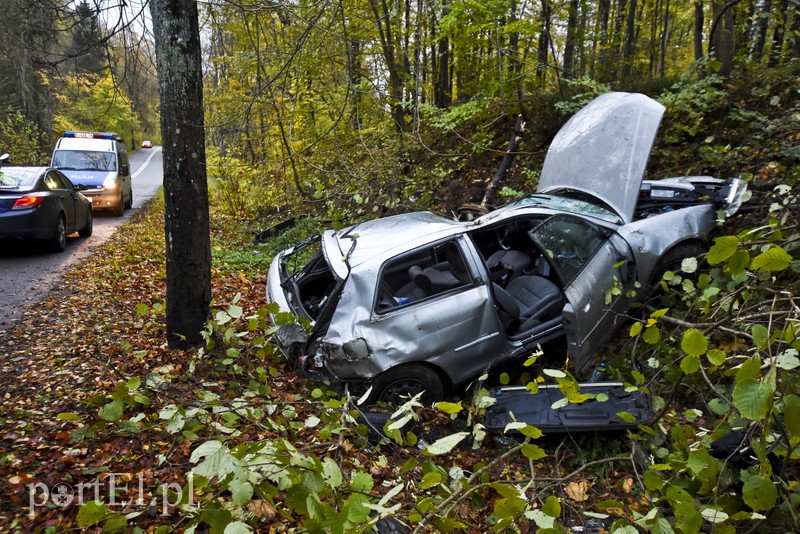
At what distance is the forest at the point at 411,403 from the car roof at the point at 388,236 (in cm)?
76

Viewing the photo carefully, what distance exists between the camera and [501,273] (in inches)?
207

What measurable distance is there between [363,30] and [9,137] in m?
17.4

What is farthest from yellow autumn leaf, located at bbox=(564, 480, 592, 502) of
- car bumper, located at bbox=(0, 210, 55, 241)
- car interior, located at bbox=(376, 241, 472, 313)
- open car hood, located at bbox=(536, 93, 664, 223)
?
car bumper, located at bbox=(0, 210, 55, 241)

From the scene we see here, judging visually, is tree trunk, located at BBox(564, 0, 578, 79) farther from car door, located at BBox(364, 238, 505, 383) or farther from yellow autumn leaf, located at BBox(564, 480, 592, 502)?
yellow autumn leaf, located at BBox(564, 480, 592, 502)

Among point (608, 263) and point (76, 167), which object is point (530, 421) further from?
point (76, 167)

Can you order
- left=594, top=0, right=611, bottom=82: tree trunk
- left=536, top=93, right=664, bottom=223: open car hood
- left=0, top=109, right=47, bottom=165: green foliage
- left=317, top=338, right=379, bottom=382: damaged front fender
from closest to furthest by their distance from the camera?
1. left=317, top=338, right=379, bottom=382: damaged front fender
2. left=536, top=93, right=664, bottom=223: open car hood
3. left=594, top=0, right=611, bottom=82: tree trunk
4. left=0, top=109, right=47, bottom=165: green foliage

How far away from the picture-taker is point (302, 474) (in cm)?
179

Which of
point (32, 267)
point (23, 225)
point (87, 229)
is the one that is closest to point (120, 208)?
point (87, 229)

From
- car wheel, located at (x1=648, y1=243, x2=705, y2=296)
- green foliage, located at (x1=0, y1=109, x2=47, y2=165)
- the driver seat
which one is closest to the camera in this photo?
the driver seat

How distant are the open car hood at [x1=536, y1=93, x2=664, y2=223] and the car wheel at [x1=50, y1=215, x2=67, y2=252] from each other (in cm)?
806

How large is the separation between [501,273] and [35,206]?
756cm

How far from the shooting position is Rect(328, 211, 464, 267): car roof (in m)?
4.32
